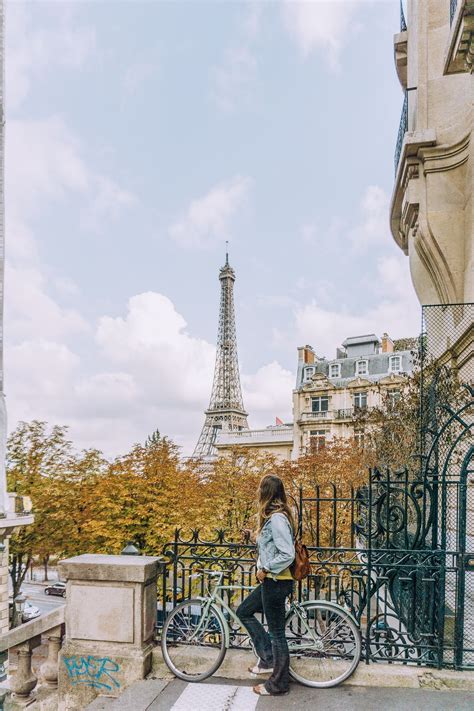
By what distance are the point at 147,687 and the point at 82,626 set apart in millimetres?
845

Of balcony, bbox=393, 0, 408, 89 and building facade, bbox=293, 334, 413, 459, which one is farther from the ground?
balcony, bbox=393, 0, 408, 89

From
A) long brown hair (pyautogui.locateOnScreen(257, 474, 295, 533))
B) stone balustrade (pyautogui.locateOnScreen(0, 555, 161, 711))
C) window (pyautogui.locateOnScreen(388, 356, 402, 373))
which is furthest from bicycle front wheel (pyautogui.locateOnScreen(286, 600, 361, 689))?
window (pyautogui.locateOnScreen(388, 356, 402, 373))

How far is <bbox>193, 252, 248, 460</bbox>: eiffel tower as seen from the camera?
7481cm

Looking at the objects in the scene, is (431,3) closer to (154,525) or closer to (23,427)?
(154,525)

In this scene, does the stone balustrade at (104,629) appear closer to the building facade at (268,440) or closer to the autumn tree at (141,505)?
the autumn tree at (141,505)

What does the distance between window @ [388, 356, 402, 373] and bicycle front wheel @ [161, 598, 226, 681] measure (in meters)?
45.1

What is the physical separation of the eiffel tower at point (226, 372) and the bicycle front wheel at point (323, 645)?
68.9 metres

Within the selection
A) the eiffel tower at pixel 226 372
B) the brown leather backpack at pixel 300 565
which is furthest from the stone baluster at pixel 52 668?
the eiffel tower at pixel 226 372

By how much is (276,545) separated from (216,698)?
1433 mm

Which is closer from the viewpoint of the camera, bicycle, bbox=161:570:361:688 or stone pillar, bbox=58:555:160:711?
bicycle, bbox=161:570:361:688

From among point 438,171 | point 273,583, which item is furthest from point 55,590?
point 273,583

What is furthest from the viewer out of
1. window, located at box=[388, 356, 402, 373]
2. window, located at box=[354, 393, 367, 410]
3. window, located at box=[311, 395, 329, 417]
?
window, located at box=[388, 356, 402, 373]

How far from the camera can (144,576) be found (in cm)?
507

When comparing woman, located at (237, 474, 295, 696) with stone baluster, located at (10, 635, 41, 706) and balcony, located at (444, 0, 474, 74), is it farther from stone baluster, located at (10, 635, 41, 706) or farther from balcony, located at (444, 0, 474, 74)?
balcony, located at (444, 0, 474, 74)
